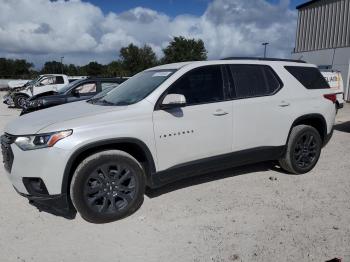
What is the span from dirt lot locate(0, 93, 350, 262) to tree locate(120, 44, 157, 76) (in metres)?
55.7

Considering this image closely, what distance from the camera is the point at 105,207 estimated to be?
392 cm

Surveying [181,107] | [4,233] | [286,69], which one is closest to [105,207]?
[4,233]

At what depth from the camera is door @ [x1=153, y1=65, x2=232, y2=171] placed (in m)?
4.14

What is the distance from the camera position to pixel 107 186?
390cm

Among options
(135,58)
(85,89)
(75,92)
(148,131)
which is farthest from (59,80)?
(135,58)

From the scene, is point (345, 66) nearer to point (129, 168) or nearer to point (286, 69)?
point (286, 69)

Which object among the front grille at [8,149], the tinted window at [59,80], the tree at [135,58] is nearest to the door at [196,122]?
the front grille at [8,149]

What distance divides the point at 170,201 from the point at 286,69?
8.86 feet

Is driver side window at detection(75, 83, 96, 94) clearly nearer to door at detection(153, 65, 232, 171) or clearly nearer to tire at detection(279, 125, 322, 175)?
door at detection(153, 65, 232, 171)

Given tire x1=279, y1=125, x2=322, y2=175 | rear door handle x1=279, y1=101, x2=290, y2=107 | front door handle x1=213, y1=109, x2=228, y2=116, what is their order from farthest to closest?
tire x1=279, y1=125, x2=322, y2=175 < rear door handle x1=279, y1=101, x2=290, y2=107 < front door handle x1=213, y1=109, x2=228, y2=116

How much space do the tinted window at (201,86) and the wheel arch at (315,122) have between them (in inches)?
58.2

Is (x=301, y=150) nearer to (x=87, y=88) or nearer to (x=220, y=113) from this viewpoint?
(x=220, y=113)

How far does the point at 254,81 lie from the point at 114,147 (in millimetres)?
2270

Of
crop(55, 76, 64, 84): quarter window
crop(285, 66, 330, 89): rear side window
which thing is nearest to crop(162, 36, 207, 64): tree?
crop(55, 76, 64, 84): quarter window
